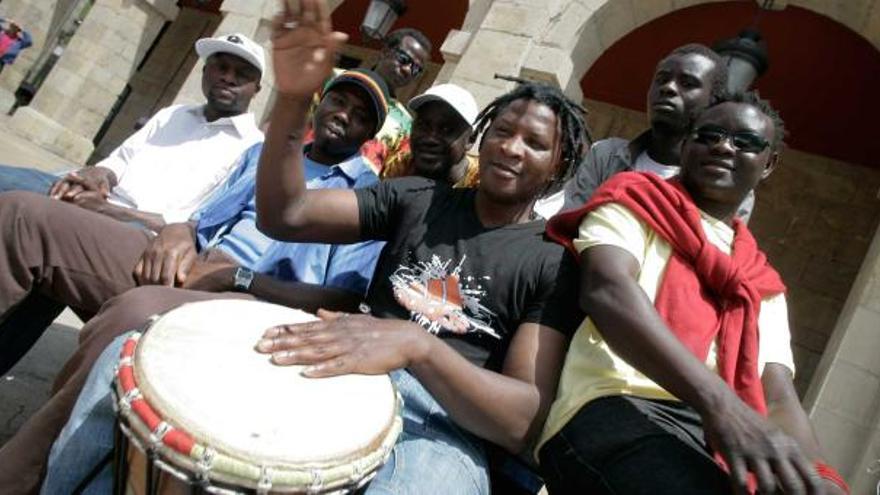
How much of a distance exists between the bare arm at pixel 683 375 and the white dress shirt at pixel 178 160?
1957mm

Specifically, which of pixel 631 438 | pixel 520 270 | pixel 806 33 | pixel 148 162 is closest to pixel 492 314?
pixel 520 270

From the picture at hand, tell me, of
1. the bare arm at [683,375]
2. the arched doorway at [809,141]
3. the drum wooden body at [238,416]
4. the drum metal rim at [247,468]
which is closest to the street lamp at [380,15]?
the arched doorway at [809,141]

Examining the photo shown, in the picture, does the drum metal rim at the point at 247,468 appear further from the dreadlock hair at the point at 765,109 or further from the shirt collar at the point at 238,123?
the shirt collar at the point at 238,123

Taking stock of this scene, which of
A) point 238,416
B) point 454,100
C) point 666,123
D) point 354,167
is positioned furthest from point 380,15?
point 238,416

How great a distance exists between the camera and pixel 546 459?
1669 millimetres

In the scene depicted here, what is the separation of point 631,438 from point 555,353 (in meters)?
0.35

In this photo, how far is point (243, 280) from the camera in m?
2.23

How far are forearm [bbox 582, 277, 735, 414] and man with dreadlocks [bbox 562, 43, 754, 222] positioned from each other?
124 centimetres

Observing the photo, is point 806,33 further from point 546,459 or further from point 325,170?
point 546,459

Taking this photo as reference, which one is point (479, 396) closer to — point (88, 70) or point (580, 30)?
point (580, 30)

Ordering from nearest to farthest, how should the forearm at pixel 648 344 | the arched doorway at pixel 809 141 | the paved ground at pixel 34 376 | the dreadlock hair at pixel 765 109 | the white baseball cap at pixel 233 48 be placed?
the forearm at pixel 648 344 → the dreadlock hair at pixel 765 109 → the paved ground at pixel 34 376 → the white baseball cap at pixel 233 48 → the arched doorway at pixel 809 141

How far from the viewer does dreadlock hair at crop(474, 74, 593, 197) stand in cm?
213

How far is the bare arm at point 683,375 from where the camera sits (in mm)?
1304

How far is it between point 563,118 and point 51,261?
72.2 inches
